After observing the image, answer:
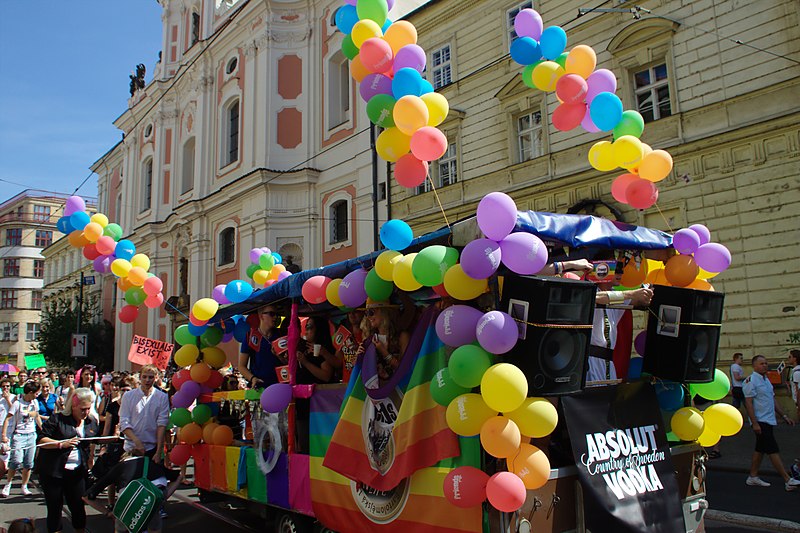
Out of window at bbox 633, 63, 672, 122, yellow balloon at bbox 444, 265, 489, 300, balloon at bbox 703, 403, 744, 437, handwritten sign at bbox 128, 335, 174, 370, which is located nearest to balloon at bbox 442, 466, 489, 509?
yellow balloon at bbox 444, 265, 489, 300

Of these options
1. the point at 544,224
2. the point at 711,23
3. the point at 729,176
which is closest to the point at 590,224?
the point at 544,224

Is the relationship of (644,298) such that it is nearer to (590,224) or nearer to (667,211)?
(590,224)

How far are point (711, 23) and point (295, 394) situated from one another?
41.9 ft

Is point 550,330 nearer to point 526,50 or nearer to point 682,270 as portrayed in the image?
point 682,270

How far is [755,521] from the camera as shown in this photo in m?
6.70

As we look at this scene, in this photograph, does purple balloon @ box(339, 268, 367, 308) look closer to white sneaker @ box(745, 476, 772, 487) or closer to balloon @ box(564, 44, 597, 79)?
balloon @ box(564, 44, 597, 79)

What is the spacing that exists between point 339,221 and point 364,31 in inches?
696

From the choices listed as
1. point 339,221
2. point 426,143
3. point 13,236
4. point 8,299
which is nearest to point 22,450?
point 426,143

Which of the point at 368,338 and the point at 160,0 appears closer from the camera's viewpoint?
the point at 368,338

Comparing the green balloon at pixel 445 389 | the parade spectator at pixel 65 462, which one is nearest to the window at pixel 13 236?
the parade spectator at pixel 65 462

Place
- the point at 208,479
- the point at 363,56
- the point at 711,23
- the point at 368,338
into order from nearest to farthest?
1. the point at 368,338
2. the point at 363,56
3. the point at 208,479
4. the point at 711,23

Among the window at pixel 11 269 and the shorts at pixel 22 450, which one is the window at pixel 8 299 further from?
the shorts at pixel 22 450

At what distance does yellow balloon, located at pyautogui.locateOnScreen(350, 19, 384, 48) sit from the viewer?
602 cm

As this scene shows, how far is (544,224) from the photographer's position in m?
4.60
